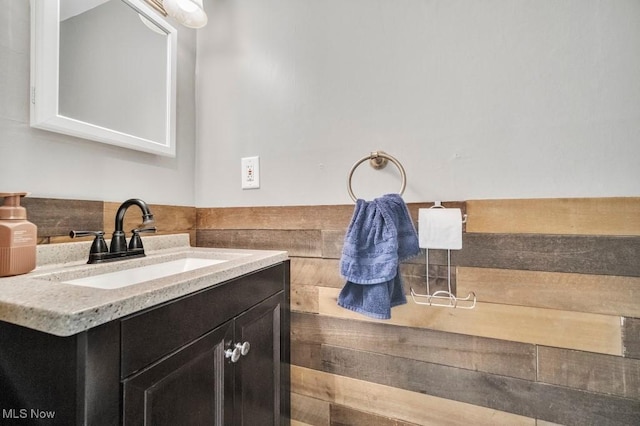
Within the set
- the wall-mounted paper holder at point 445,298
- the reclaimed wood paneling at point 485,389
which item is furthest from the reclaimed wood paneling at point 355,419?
the wall-mounted paper holder at point 445,298

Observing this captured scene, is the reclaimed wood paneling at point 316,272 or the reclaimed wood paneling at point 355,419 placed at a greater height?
the reclaimed wood paneling at point 316,272

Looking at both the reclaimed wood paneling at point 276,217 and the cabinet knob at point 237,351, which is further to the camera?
the reclaimed wood paneling at point 276,217

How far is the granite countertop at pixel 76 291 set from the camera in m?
0.39

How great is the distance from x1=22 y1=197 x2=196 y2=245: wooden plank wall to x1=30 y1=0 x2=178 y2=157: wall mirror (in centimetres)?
21

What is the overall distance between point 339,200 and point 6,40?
1022 millimetres

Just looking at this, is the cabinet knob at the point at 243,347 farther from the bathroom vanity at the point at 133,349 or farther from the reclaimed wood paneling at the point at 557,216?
the reclaimed wood paneling at the point at 557,216

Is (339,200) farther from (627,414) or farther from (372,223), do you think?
(627,414)

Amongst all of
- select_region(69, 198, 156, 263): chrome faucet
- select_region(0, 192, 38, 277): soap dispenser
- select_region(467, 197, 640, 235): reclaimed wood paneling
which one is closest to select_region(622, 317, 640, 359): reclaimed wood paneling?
select_region(467, 197, 640, 235): reclaimed wood paneling

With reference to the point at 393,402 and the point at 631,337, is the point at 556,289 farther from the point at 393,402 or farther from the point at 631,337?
the point at 393,402

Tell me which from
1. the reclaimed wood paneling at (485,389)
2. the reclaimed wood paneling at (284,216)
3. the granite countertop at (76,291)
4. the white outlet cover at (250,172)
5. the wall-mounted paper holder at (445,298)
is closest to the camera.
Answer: the granite countertop at (76,291)

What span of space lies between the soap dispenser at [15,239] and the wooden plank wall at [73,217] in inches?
5.3

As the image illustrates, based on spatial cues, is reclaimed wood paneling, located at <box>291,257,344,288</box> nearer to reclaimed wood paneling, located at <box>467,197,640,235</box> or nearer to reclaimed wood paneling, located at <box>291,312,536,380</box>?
reclaimed wood paneling, located at <box>291,312,536,380</box>

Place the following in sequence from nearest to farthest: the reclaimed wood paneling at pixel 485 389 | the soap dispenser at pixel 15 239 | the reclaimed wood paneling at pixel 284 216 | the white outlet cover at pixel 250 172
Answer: the soap dispenser at pixel 15 239
the reclaimed wood paneling at pixel 485 389
the reclaimed wood paneling at pixel 284 216
the white outlet cover at pixel 250 172

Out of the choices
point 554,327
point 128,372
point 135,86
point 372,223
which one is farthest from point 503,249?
A: point 135,86
